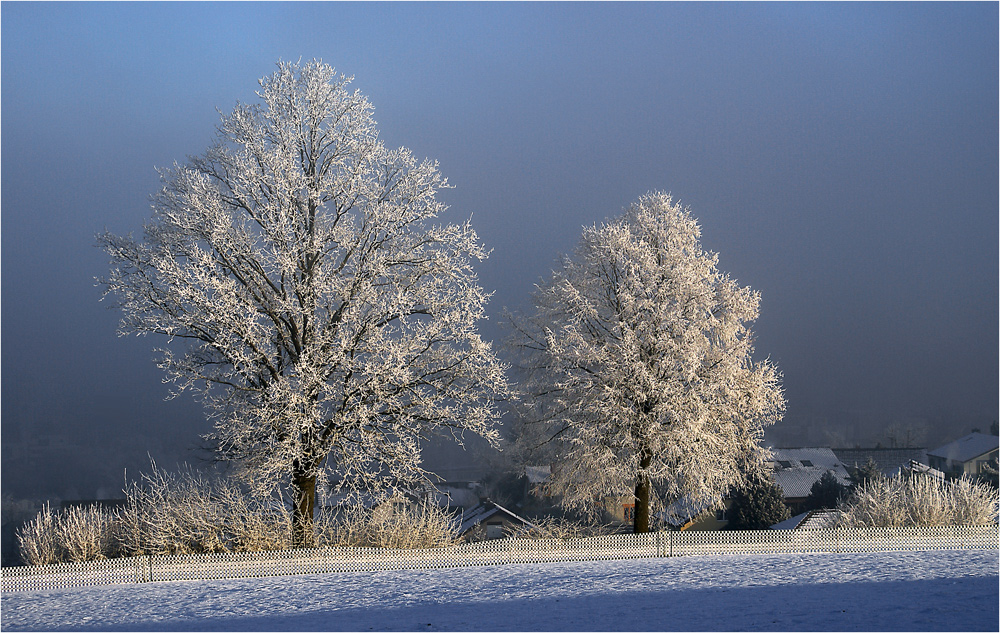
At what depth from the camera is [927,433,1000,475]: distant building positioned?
57.8 metres

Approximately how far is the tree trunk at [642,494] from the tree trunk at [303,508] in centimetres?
733

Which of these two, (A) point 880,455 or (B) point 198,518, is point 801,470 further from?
(B) point 198,518

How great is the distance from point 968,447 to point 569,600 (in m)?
62.0

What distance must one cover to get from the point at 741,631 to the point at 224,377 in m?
10.5

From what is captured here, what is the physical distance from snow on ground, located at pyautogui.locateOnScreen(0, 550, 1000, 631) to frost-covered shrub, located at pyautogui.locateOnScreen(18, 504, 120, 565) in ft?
5.27

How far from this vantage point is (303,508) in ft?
49.1

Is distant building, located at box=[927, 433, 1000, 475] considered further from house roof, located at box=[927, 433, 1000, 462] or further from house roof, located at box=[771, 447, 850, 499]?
house roof, located at box=[771, 447, 850, 499]

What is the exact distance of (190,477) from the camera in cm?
1476

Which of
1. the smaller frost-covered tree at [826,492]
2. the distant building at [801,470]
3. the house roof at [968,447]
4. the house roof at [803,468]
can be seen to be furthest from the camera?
the house roof at [968,447]

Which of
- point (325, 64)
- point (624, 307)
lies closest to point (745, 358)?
point (624, 307)

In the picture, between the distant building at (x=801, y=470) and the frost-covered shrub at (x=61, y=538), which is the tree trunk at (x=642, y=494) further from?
the distant building at (x=801, y=470)

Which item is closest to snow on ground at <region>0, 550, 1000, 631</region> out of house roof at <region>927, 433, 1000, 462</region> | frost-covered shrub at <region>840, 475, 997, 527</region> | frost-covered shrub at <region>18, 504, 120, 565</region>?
frost-covered shrub at <region>18, 504, 120, 565</region>

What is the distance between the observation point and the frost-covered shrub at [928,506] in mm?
17672

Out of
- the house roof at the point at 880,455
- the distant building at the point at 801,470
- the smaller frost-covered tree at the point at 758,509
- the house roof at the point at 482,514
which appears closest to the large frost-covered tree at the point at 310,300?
the house roof at the point at 482,514
